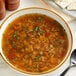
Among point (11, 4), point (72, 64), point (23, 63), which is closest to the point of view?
point (23, 63)

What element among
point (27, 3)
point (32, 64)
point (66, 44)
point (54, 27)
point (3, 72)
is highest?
point (27, 3)

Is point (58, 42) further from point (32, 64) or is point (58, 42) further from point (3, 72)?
point (3, 72)

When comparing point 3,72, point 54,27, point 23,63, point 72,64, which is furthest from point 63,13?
point 3,72

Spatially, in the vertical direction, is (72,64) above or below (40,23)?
below

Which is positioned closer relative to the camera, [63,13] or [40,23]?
[40,23]
